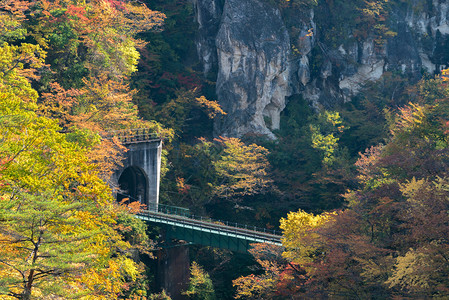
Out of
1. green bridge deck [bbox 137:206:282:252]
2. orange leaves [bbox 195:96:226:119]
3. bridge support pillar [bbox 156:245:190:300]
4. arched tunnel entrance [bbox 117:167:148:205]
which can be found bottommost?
bridge support pillar [bbox 156:245:190:300]

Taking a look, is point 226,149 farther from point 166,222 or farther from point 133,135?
point 166,222

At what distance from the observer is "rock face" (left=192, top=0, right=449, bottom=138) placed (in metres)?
45.3

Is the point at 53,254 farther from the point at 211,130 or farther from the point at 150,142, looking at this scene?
the point at 211,130

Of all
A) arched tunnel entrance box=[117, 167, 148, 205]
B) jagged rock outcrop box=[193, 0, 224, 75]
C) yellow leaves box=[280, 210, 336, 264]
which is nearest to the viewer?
yellow leaves box=[280, 210, 336, 264]

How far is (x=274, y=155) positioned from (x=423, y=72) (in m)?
19.4

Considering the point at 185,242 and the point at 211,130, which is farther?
the point at 211,130

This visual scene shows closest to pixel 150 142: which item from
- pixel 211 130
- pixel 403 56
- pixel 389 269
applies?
pixel 211 130

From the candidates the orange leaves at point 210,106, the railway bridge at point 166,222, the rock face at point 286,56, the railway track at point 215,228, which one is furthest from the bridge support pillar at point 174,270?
the rock face at point 286,56

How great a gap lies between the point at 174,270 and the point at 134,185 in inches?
296

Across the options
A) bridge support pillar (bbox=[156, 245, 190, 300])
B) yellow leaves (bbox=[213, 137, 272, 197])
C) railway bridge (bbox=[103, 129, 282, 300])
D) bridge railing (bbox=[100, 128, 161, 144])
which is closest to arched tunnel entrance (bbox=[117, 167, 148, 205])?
railway bridge (bbox=[103, 129, 282, 300])

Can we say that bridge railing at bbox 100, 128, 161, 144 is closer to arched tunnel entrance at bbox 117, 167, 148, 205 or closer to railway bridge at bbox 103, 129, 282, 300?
railway bridge at bbox 103, 129, 282, 300

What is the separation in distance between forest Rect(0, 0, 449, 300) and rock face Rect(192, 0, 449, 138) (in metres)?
0.17

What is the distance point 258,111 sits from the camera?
1817 inches

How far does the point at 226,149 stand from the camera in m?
41.6
